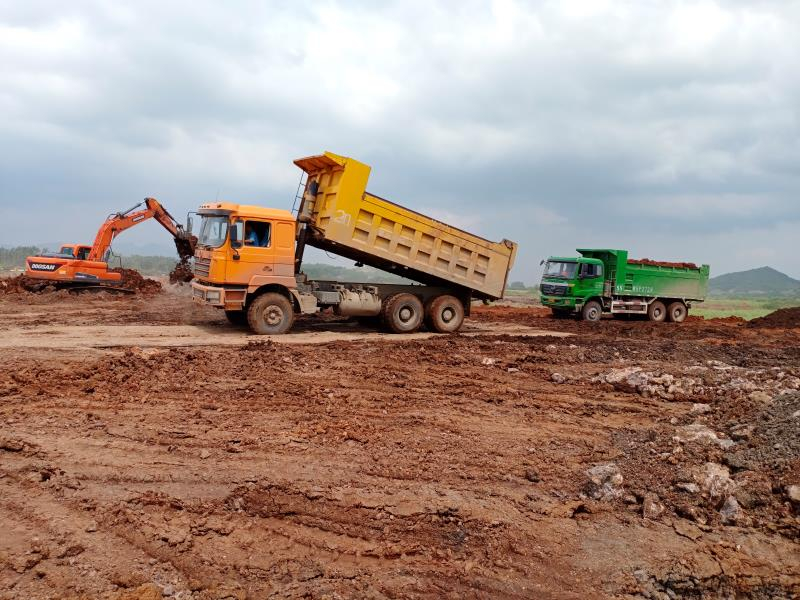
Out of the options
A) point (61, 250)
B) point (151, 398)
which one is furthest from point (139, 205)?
point (151, 398)

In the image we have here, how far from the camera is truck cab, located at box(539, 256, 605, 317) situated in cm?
1992

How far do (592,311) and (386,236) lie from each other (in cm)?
982

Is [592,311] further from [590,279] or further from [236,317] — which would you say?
[236,317]

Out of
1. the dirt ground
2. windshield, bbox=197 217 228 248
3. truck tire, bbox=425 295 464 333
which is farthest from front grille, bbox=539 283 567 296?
windshield, bbox=197 217 228 248

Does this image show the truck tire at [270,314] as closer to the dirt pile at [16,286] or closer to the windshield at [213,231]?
the windshield at [213,231]

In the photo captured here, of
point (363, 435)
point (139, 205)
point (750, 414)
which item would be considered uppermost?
point (139, 205)

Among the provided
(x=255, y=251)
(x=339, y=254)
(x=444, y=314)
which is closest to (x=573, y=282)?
(x=444, y=314)

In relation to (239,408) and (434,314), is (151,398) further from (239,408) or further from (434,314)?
(434,314)

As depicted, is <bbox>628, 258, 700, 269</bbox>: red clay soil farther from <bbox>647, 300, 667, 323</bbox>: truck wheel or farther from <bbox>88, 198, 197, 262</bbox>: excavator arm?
<bbox>88, 198, 197, 262</bbox>: excavator arm

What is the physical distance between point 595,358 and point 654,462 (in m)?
5.56

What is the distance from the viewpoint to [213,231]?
41.3 feet

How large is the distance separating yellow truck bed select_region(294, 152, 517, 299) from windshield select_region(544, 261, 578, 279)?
553 centimetres

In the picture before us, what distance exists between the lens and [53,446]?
5.77m

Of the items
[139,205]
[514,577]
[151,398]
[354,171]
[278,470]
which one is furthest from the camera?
[139,205]
